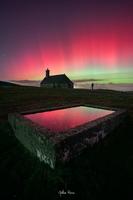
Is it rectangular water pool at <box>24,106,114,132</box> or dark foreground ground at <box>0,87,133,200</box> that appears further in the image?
rectangular water pool at <box>24,106,114,132</box>

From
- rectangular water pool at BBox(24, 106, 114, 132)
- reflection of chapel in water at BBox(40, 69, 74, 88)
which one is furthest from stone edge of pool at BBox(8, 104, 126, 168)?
reflection of chapel in water at BBox(40, 69, 74, 88)

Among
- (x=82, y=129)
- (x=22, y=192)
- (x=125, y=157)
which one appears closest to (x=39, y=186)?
(x=22, y=192)

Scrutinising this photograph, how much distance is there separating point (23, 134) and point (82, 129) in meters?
2.63

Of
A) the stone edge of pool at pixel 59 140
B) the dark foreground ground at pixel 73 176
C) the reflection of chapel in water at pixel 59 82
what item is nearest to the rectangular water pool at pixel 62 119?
the stone edge of pool at pixel 59 140

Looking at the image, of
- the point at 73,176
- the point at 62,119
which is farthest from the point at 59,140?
the point at 62,119

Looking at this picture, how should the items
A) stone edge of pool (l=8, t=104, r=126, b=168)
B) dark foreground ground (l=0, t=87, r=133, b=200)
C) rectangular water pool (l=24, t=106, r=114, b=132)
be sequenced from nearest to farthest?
dark foreground ground (l=0, t=87, r=133, b=200) < stone edge of pool (l=8, t=104, r=126, b=168) < rectangular water pool (l=24, t=106, r=114, b=132)

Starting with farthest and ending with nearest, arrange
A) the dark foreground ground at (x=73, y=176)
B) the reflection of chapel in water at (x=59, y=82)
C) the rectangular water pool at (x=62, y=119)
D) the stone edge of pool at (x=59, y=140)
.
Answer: the reflection of chapel in water at (x=59, y=82) < the rectangular water pool at (x=62, y=119) < the stone edge of pool at (x=59, y=140) < the dark foreground ground at (x=73, y=176)

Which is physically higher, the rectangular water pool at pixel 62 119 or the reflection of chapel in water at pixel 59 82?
the reflection of chapel in water at pixel 59 82

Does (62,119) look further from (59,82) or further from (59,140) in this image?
(59,82)

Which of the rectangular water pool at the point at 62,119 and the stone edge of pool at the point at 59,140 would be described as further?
the rectangular water pool at the point at 62,119

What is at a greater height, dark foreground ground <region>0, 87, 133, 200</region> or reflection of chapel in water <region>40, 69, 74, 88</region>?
reflection of chapel in water <region>40, 69, 74, 88</region>

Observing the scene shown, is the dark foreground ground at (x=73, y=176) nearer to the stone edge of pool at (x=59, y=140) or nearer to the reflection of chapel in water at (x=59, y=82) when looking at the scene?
the stone edge of pool at (x=59, y=140)

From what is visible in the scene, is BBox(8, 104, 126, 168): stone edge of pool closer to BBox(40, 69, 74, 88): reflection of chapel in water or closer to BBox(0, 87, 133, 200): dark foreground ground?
BBox(0, 87, 133, 200): dark foreground ground

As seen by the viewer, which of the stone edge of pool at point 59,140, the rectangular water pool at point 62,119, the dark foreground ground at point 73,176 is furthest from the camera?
the rectangular water pool at point 62,119
